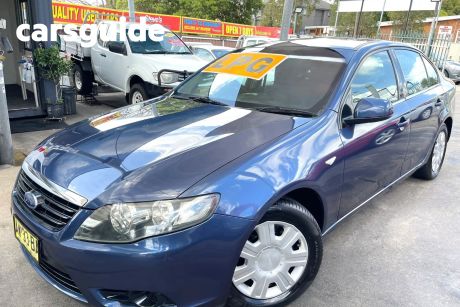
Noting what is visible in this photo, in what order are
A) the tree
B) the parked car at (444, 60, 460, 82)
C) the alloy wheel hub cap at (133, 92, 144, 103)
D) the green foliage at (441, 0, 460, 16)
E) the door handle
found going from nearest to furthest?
the door handle < the alloy wheel hub cap at (133, 92, 144, 103) < the parked car at (444, 60, 460, 82) < the tree < the green foliage at (441, 0, 460, 16)

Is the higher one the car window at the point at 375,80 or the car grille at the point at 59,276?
the car window at the point at 375,80

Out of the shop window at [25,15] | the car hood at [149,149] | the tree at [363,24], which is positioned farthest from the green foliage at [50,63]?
the tree at [363,24]

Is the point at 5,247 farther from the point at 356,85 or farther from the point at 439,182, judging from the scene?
the point at 439,182

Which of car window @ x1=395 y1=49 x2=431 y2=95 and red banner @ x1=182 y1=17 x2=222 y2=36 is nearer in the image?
car window @ x1=395 y1=49 x2=431 y2=95

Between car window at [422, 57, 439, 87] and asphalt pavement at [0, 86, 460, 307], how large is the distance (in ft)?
4.09

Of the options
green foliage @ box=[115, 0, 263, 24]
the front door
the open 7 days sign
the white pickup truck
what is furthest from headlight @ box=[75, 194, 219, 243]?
green foliage @ box=[115, 0, 263, 24]

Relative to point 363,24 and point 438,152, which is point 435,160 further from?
point 363,24

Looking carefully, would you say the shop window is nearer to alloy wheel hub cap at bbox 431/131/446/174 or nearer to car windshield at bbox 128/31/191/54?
car windshield at bbox 128/31/191/54

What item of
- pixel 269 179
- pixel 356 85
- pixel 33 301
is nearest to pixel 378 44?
pixel 356 85

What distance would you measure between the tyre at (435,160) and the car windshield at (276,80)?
2.15 metres

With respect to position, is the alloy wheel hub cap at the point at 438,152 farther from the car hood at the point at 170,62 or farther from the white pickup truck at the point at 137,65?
the car hood at the point at 170,62

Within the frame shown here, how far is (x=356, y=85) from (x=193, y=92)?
4.51ft

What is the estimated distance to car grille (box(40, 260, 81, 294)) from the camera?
207cm

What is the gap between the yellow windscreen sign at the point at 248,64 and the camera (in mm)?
3236
